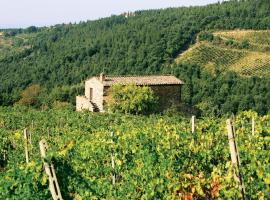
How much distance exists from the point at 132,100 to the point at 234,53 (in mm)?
34105

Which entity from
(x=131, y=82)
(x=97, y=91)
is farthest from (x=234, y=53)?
(x=97, y=91)

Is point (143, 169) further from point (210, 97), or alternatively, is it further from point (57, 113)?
point (210, 97)

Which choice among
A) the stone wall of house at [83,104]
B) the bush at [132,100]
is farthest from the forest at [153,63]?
the bush at [132,100]

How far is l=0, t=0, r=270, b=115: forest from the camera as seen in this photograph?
49.4 meters

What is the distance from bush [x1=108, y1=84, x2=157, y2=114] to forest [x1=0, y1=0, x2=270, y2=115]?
9.32 m

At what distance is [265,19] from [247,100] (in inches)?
1229

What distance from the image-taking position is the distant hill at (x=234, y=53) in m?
61.8

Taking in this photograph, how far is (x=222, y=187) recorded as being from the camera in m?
6.41

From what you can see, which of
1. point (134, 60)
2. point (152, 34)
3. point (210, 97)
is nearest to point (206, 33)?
point (152, 34)

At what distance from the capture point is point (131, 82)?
38.7m

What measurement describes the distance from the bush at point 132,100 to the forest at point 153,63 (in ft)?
30.6

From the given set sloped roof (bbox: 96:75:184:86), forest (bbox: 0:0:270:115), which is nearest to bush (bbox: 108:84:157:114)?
sloped roof (bbox: 96:75:184:86)

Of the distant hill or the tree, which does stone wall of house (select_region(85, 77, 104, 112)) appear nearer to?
the tree

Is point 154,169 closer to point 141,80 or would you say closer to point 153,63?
point 141,80
